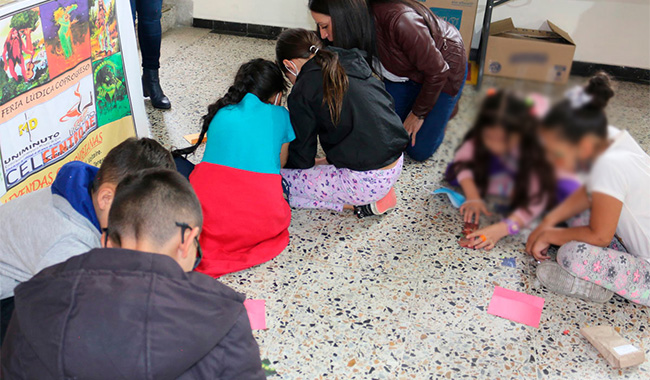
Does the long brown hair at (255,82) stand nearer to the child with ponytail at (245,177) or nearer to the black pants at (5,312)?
the child with ponytail at (245,177)

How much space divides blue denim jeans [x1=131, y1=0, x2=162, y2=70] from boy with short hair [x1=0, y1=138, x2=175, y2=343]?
1223mm

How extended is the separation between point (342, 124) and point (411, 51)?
0.73 metres

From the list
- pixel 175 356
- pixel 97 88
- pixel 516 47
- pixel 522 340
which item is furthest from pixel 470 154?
pixel 97 88

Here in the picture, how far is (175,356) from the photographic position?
791 mm

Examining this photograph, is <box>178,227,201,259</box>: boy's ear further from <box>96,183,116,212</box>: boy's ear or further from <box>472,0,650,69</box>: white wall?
<box>472,0,650,69</box>: white wall

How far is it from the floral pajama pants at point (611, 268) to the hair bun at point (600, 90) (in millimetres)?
1123

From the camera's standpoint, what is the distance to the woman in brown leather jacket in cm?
47

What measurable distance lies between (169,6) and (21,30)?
2.23m

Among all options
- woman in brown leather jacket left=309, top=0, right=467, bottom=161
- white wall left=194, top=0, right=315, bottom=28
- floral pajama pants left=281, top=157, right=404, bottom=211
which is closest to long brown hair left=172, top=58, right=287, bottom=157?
woman in brown leather jacket left=309, top=0, right=467, bottom=161

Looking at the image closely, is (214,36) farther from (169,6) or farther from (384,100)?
(384,100)

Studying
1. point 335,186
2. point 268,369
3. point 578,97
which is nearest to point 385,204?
point 335,186

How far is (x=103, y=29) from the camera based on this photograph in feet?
5.20

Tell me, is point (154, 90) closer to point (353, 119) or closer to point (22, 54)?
point (22, 54)

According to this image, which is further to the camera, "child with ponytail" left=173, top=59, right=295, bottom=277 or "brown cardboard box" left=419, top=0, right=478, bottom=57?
"child with ponytail" left=173, top=59, right=295, bottom=277
